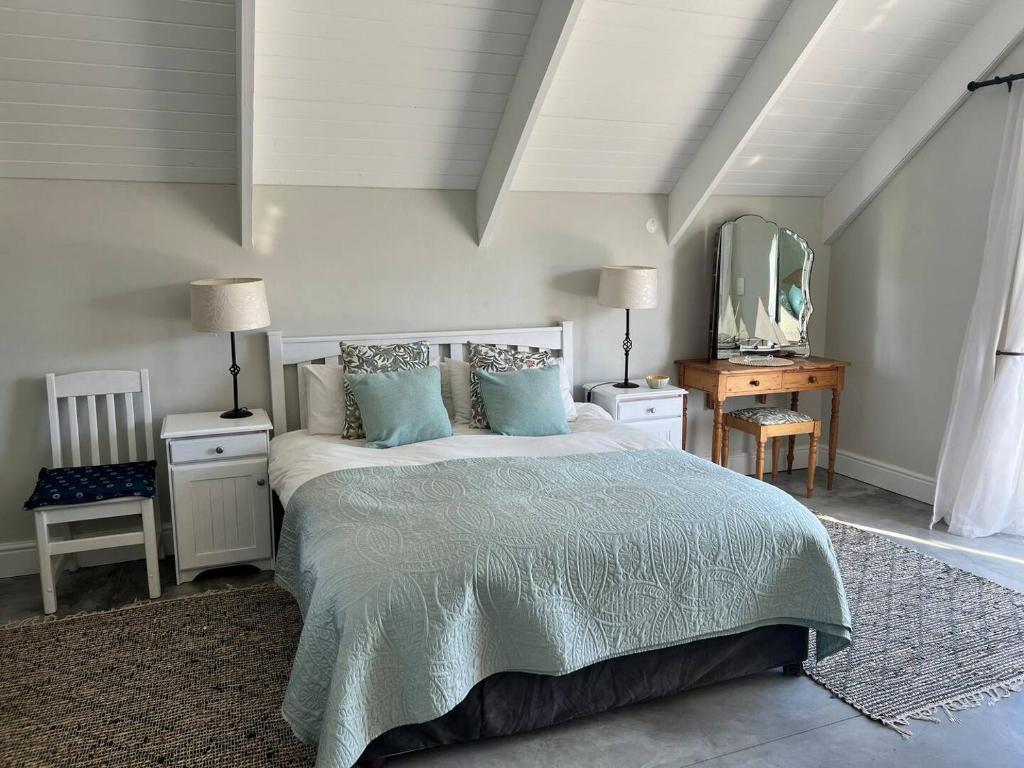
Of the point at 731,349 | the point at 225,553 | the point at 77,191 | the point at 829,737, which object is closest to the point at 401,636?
the point at 829,737

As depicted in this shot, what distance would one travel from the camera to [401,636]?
2.01 meters

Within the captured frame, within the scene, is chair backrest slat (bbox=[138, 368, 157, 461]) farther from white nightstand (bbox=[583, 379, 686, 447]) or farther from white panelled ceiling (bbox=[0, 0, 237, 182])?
white nightstand (bbox=[583, 379, 686, 447])

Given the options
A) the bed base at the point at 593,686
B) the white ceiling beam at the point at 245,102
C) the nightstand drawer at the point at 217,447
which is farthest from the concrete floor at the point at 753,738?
the white ceiling beam at the point at 245,102

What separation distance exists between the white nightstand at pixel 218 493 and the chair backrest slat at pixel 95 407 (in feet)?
0.72

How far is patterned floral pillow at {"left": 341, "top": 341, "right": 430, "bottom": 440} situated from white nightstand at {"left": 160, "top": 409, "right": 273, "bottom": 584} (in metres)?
0.35

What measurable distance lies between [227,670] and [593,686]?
1.22 meters

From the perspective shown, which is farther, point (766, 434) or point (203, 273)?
point (766, 434)

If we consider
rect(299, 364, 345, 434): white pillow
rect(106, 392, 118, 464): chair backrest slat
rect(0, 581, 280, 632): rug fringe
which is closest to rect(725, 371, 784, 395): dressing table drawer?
rect(299, 364, 345, 434): white pillow

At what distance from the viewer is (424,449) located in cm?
323

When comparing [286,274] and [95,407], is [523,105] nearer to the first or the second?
[286,274]

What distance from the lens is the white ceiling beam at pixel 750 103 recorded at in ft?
10.7

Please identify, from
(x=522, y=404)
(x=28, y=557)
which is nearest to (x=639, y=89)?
(x=522, y=404)

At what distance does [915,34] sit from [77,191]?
3.85 metres

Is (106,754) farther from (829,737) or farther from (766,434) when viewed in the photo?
(766,434)
